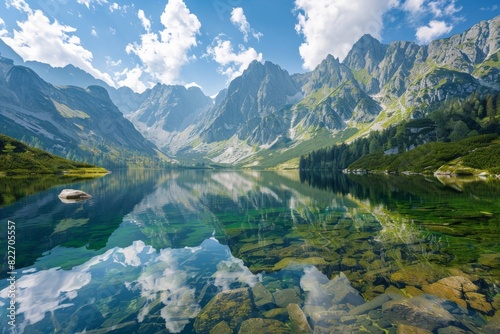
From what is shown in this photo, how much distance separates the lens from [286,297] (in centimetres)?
1603

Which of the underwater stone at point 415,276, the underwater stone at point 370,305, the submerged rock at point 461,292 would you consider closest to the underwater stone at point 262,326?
the underwater stone at point 370,305

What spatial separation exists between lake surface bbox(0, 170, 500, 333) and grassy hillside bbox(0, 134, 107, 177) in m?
137

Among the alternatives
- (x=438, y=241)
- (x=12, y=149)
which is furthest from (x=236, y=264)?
(x=12, y=149)

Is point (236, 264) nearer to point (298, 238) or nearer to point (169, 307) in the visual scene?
point (169, 307)

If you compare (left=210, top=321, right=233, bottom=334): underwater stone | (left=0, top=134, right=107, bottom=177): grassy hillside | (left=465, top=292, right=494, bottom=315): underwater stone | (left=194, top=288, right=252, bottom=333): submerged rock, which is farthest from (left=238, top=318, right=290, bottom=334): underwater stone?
(left=0, top=134, right=107, bottom=177): grassy hillside

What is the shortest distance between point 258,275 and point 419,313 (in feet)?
34.6

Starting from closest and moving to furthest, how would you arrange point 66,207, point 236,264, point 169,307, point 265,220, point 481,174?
point 169,307, point 236,264, point 265,220, point 66,207, point 481,174

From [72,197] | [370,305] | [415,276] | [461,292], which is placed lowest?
[370,305]

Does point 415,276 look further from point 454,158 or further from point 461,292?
point 454,158

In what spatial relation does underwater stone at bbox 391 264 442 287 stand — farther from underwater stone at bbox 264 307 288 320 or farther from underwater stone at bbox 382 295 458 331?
underwater stone at bbox 264 307 288 320

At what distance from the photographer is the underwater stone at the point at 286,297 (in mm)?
15383

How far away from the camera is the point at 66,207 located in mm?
50188

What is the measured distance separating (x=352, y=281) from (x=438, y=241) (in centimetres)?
1490

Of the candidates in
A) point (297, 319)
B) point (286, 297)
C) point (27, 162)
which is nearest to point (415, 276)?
point (286, 297)
